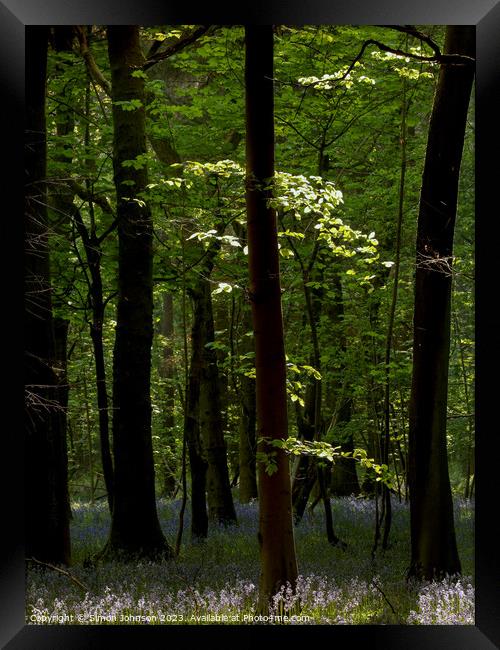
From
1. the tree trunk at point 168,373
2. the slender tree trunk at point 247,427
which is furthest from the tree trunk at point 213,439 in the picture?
the tree trunk at point 168,373

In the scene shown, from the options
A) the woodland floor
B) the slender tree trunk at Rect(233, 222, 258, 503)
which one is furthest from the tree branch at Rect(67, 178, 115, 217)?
the woodland floor

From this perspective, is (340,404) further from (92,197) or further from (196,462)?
(92,197)

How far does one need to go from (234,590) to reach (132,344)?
11.2 ft

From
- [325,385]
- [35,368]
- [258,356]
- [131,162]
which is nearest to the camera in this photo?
[258,356]

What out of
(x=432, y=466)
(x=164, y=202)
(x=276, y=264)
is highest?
(x=164, y=202)

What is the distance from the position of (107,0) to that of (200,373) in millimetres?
6476

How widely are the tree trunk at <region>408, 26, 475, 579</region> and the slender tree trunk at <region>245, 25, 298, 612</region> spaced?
1.93 meters

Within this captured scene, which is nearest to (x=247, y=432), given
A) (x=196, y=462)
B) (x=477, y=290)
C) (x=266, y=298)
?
(x=196, y=462)

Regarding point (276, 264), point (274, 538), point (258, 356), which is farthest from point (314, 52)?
point (274, 538)

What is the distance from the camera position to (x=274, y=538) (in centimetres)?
681

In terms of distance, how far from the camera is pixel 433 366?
795 centimetres

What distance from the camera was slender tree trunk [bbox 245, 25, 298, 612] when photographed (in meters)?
6.66
